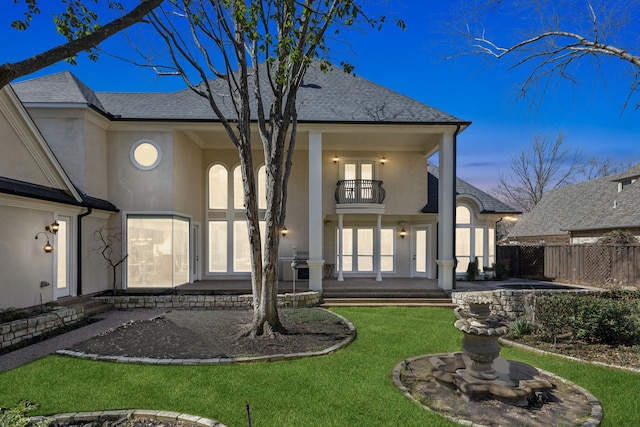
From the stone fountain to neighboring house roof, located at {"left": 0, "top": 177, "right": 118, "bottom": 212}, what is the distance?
934cm

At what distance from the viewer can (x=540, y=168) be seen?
3195cm

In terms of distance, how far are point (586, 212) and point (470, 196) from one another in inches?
443

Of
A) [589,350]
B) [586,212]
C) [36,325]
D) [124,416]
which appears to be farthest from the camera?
[586,212]

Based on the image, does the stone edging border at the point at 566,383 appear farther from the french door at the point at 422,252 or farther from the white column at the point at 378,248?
the french door at the point at 422,252

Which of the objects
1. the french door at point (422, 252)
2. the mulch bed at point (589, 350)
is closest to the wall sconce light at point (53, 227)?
the mulch bed at point (589, 350)

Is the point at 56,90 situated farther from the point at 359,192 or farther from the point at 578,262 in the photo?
the point at 578,262

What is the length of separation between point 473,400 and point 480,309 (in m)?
1.23

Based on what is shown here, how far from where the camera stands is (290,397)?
4875 millimetres

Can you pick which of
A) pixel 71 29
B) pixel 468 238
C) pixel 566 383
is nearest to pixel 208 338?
pixel 71 29

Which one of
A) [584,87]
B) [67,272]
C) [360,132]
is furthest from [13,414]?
[360,132]

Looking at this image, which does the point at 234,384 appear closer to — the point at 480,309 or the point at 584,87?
the point at 480,309

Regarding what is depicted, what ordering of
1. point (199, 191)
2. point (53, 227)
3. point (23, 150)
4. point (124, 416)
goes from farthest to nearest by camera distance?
point (199, 191) < point (53, 227) < point (23, 150) < point (124, 416)

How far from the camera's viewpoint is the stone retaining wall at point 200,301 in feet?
35.3

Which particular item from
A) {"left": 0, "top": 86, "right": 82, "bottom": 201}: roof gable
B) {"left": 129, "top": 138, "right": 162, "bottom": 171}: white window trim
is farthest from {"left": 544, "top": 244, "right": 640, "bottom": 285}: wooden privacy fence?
{"left": 0, "top": 86, "right": 82, "bottom": 201}: roof gable
